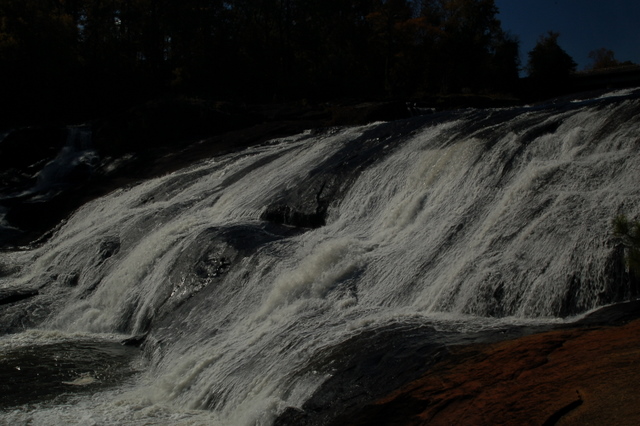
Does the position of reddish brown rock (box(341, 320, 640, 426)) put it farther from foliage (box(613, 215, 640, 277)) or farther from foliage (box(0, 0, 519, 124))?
foliage (box(0, 0, 519, 124))

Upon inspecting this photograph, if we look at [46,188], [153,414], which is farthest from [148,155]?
[153,414]

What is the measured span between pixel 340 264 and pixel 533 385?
466cm

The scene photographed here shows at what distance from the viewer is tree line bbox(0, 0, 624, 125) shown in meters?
38.0

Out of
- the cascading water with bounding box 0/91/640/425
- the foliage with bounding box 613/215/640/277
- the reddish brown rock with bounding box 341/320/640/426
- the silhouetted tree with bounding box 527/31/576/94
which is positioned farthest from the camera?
the silhouetted tree with bounding box 527/31/576/94

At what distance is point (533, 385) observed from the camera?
5.36 meters

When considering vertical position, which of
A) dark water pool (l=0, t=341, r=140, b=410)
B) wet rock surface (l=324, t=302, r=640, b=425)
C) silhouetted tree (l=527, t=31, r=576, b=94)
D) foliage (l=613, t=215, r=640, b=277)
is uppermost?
silhouetted tree (l=527, t=31, r=576, b=94)

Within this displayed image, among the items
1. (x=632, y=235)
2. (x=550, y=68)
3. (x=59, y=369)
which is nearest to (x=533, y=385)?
(x=632, y=235)

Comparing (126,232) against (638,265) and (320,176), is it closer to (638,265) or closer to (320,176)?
(320,176)

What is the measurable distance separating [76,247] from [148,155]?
29.4 feet

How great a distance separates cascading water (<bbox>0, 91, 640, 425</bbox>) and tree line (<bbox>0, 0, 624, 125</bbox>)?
25.2 m

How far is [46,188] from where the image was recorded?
965 inches

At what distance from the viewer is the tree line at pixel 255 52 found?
125 feet

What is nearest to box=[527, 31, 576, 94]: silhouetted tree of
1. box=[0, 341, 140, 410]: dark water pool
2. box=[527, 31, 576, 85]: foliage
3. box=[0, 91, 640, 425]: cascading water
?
box=[527, 31, 576, 85]: foliage

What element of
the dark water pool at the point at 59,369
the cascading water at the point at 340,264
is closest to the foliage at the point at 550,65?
the cascading water at the point at 340,264
